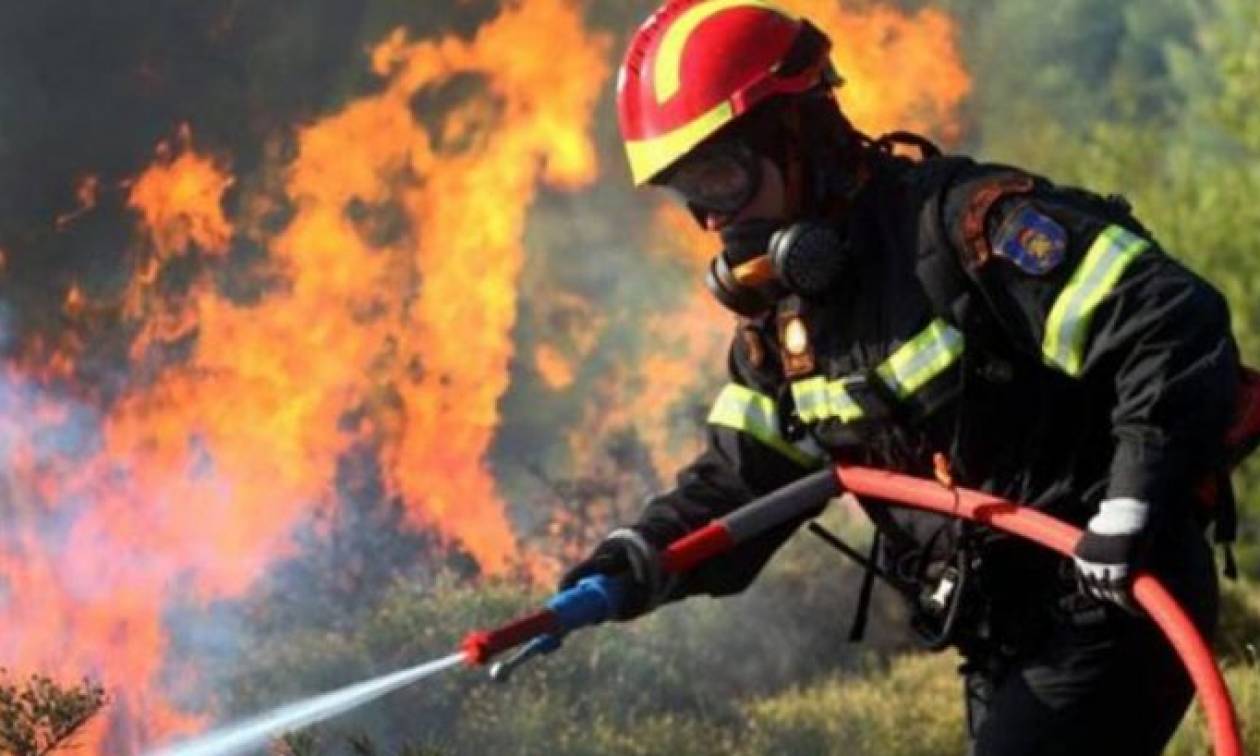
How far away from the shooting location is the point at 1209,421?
3486 millimetres

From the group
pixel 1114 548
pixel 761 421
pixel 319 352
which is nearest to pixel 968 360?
pixel 1114 548

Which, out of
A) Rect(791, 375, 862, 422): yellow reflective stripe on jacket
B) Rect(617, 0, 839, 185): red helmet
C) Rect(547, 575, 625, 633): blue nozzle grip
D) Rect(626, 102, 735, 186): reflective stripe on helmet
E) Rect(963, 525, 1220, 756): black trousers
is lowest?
Rect(963, 525, 1220, 756): black trousers

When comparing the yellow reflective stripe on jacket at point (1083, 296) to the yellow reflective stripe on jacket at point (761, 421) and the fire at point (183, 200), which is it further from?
the fire at point (183, 200)

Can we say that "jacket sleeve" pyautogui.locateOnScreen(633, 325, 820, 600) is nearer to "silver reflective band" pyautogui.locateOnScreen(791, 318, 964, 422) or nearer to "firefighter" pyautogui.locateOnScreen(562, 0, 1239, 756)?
"firefighter" pyautogui.locateOnScreen(562, 0, 1239, 756)

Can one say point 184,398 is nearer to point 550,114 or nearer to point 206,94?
point 206,94

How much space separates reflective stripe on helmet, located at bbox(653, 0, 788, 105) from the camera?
400cm

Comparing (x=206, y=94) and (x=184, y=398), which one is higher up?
(x=206, y=94)

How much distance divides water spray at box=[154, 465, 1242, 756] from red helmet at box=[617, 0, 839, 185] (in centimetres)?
67

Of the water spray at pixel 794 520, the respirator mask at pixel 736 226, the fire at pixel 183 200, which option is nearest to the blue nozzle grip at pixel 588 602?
the water spray at pixel 794 520

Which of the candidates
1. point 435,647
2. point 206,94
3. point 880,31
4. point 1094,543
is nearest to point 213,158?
point 206,94

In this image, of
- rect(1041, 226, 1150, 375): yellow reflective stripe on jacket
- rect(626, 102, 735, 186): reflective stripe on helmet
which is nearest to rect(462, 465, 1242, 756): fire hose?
rect(1041, 226, 1150, 375): yellow reflective stripe on jacket

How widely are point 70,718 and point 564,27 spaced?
25.0 feet

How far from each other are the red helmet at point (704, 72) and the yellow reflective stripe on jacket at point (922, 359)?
1.81 feet

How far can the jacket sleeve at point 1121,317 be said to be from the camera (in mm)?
3451
